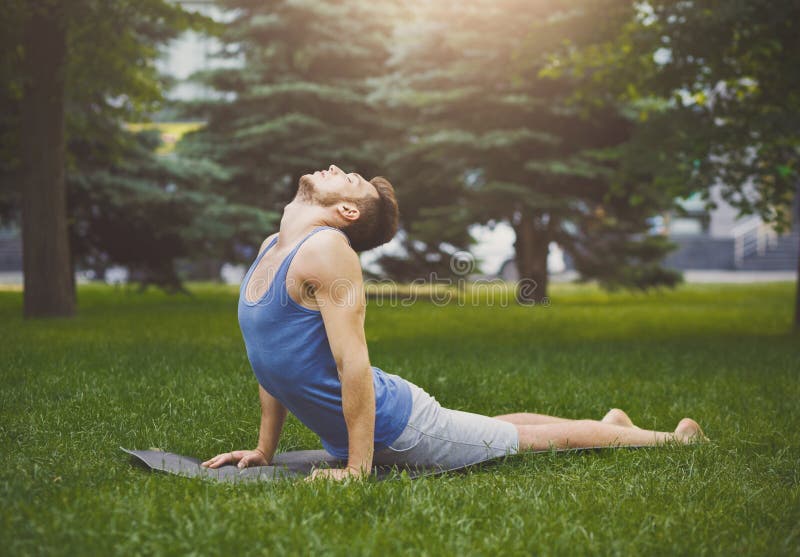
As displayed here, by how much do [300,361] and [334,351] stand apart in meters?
0.20

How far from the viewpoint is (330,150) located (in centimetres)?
1764

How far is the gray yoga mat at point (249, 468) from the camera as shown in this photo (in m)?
3.46

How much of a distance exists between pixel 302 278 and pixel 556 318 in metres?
10.5

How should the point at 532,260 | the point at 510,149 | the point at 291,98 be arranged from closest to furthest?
the point at 510,149 < the point at 532,260 < the point at 291,98

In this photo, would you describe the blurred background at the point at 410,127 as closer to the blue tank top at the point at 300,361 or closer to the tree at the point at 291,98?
the tree at the point at 291,98

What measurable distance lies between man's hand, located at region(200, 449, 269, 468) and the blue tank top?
1.23 feet

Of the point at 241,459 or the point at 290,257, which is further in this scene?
the point at 241,459

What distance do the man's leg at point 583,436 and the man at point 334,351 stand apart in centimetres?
19

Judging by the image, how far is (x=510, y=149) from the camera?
16.4m

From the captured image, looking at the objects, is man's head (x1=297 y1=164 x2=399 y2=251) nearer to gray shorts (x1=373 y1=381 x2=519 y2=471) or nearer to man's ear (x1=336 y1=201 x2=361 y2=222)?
man's ear (x1=336 y1=201 x2=361 y2=222)

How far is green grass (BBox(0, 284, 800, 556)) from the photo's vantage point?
8.94ft

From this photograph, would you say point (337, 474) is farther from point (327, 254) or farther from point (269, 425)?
point (327, 254)

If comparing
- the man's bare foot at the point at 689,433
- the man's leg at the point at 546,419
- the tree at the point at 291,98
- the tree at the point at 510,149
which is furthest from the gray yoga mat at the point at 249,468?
the tree at the point at 291,98

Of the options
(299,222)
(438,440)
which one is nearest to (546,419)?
(438,440)
